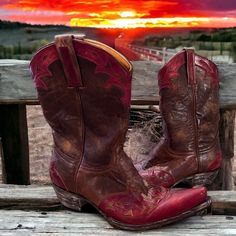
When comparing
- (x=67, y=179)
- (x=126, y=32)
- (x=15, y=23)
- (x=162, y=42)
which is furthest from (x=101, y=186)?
(x=15, y=23)

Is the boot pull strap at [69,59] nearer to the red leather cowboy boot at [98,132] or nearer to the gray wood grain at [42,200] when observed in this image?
the red leather cowboy boot at [98,132]

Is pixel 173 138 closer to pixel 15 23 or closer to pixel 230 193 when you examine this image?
pixel 230 193

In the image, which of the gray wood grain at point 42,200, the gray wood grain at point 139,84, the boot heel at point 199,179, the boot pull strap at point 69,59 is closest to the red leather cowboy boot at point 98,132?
the boot pull strap at point 69,59

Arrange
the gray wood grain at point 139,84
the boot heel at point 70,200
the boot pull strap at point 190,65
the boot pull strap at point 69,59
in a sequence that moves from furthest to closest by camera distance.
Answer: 1. the gray wood grain at point 139,84
2. the boot pull strap at point 190,65
3. the boot heel at point 70,200
4. the boot pull strap at point 69,59

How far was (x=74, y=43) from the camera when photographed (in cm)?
136

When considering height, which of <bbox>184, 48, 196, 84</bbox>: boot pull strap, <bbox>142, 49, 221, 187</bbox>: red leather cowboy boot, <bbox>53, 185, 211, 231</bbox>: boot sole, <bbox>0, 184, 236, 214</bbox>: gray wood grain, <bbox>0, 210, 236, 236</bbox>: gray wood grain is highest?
<bbox>184, 48, 196, 84</bbox>: boot pull strap

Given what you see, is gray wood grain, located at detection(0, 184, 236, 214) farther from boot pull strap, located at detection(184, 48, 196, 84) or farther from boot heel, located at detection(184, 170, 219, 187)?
boot pull strap, located at detection(184, 48, 196, 84)

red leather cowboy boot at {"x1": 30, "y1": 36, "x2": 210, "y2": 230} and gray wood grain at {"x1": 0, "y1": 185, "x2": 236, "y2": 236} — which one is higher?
red leather cowboy boot at {"x1": 30, "y1": 36, "x2": 210, "y2": 230}

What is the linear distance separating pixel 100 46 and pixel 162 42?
109 inches

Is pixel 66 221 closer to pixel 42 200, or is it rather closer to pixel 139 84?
pixel 42 200

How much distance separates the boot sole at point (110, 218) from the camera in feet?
4.73

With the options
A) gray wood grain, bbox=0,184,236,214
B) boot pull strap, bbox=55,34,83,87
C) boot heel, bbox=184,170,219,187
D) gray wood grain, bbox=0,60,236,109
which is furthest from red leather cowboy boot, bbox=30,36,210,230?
gray wood grain, bbox=0,60,236,109

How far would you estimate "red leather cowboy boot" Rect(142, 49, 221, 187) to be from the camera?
5.74 ft

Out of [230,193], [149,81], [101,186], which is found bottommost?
[230,193]
